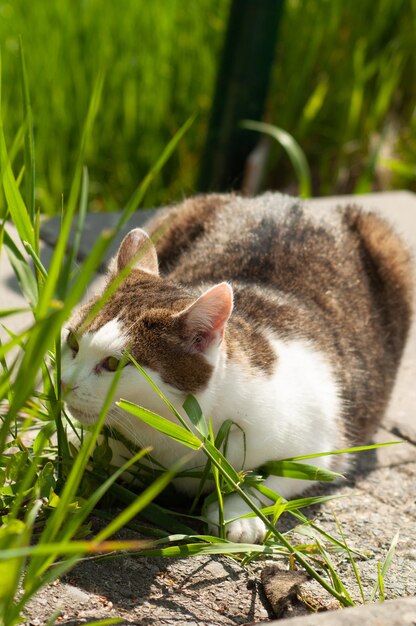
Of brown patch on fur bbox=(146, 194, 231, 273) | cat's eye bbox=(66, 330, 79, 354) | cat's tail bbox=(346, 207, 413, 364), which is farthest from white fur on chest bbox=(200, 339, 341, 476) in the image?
brown patch on fur bbox=(146, 194, 231, 273)

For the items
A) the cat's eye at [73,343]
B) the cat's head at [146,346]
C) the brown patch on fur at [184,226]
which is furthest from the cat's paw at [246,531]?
the brown patch on fur at [184,226]

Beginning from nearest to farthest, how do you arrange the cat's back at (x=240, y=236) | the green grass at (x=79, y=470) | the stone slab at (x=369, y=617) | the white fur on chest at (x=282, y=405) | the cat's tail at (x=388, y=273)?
the stone slab at (x=369, y=617)
the green grass at (x=79, y=470)
the white fur on chest at (x=282, y=405)
the cat's back at (x=240, y=236)
the cat's tail at (x=388, y=273)

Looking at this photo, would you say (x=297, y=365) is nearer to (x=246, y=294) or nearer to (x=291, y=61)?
(x=246, y=294)

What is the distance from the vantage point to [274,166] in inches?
183

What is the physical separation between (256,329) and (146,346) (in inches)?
16.0

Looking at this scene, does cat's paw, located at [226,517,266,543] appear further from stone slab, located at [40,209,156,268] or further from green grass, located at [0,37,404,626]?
stone slab, located at [40,209,156,268]

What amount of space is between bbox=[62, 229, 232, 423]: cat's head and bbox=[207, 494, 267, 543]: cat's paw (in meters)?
0.28

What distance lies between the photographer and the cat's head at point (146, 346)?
→ 2.04 m

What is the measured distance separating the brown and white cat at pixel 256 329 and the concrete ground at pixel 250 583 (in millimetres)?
132

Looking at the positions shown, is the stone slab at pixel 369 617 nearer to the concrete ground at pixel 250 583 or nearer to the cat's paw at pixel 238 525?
the concrete ground at pixel 250 583

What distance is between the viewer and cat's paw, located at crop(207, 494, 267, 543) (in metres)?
2.11

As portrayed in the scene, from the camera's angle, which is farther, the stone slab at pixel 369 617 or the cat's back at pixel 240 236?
the cat's back at pixel 240 236

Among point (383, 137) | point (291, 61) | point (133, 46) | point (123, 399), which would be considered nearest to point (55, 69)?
point (133, 46)

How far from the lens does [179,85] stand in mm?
4402
